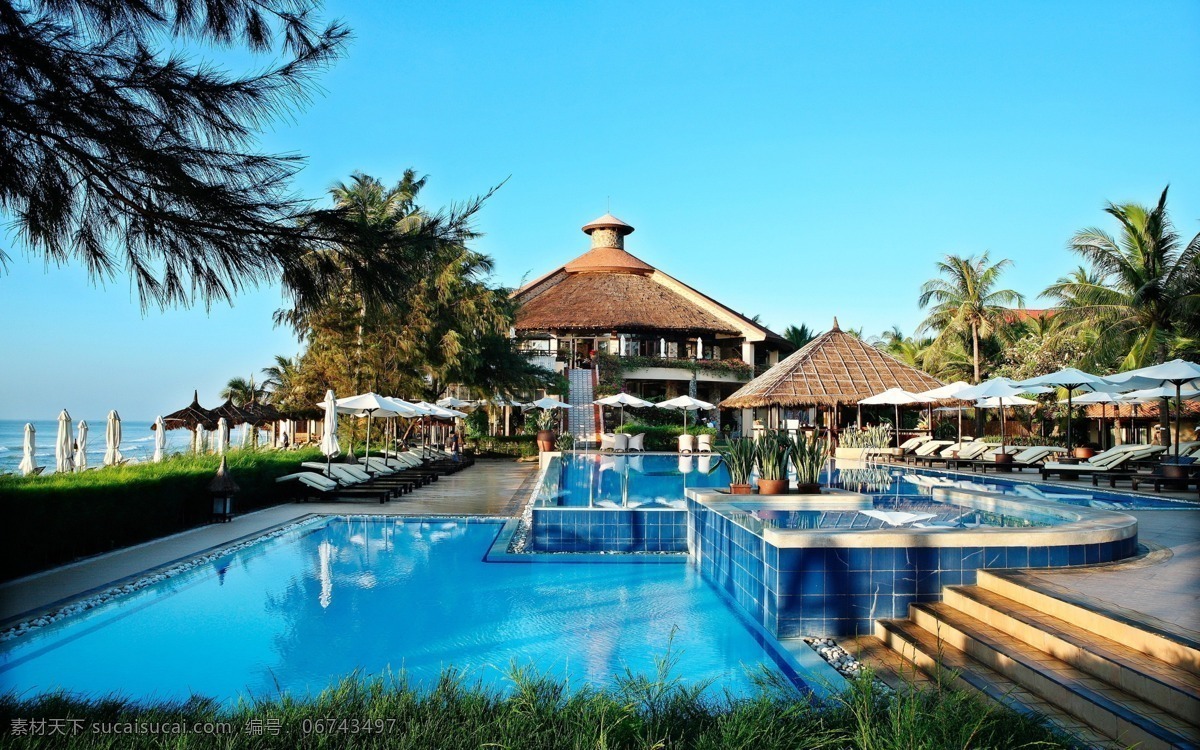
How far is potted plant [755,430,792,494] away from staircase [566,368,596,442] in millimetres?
21007

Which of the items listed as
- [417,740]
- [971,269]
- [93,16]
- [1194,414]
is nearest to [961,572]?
[417,740]

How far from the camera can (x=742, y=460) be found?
9961mm

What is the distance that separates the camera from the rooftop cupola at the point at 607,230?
48781 mm

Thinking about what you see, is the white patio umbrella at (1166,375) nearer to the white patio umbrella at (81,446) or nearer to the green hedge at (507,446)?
the white patio umbrella at (81,446)

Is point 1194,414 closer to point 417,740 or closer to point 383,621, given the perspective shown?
point 383,621

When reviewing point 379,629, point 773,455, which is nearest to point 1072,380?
point 773,455

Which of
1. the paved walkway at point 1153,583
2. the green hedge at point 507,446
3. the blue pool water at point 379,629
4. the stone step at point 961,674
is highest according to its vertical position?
the green hedge at point 507,446

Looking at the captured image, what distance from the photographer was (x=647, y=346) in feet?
135

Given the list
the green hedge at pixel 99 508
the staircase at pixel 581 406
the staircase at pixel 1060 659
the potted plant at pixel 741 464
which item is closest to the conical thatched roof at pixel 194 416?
the green hedge at pixel 99 508

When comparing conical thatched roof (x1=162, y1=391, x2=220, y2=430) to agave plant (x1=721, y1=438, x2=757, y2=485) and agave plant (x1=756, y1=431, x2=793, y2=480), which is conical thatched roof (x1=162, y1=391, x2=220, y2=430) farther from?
agave plant (x1=756, y1=431, x2=793, y2=480)

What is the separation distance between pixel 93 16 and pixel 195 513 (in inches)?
337

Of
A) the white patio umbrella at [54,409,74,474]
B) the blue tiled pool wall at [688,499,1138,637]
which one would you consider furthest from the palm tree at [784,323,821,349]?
the blue tiled pool wall at [688,499,1138,637]

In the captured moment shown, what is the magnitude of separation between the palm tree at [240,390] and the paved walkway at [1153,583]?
4508 cm

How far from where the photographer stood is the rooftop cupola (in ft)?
160
